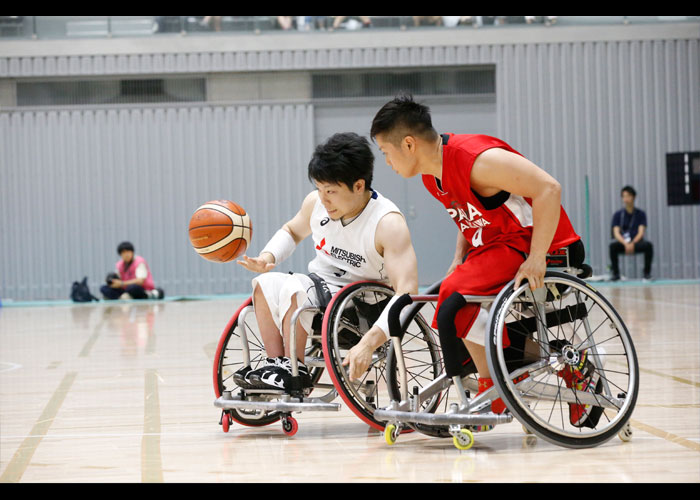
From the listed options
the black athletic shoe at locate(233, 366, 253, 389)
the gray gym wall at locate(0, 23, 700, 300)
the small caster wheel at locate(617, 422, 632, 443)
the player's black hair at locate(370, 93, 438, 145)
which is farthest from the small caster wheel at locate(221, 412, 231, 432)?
the gray gym wall at locate(0, 23, 700, 300)

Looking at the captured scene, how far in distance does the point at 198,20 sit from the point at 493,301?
1004 centimetres

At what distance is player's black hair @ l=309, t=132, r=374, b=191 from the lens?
8.30 ft

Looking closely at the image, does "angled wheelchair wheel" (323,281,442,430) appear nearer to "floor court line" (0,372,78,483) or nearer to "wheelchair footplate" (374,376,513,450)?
"wheelchair footplate" (374,376,513,450)

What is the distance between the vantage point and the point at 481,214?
224cm

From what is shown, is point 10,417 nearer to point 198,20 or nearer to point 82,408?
point 82,408

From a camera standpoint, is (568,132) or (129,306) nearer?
(129,306)

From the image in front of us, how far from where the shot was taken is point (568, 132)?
1167 cm

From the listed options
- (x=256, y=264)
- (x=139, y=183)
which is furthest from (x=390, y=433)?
(x=139, y=183)

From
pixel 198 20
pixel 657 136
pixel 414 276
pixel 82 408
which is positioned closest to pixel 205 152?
pixel 198 20

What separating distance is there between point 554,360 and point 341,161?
0.82 metres

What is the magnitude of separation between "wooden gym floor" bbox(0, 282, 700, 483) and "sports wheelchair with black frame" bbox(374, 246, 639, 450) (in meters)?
0.07

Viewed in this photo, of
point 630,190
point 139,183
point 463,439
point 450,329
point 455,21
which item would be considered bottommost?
point 463,439

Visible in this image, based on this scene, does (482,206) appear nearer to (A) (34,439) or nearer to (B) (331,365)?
(B) (331,365)

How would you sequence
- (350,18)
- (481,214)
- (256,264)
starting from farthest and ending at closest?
(350,18) → (256,264) → (481,214)
